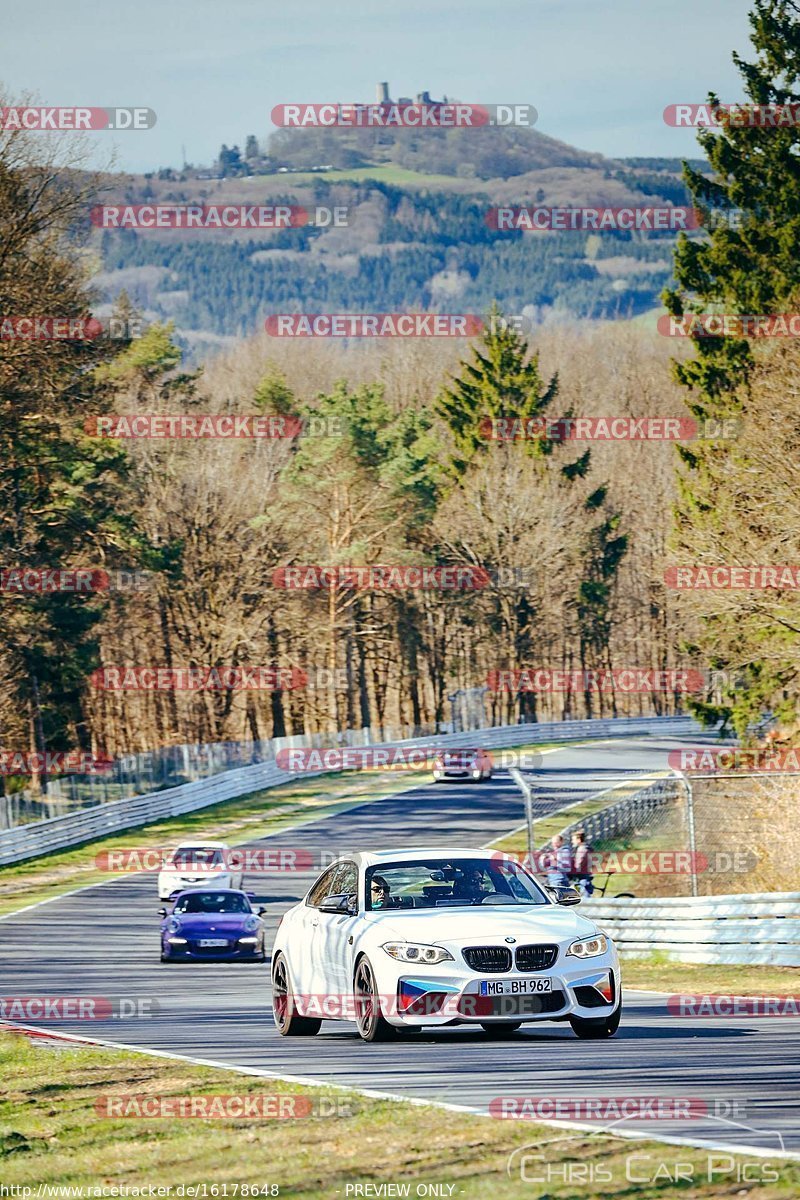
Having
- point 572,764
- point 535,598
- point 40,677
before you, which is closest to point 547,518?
point 535,598

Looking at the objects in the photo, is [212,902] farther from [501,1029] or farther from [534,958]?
[534,958]

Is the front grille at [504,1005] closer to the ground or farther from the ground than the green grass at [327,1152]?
closer to the ground

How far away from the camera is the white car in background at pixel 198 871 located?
35594 mm

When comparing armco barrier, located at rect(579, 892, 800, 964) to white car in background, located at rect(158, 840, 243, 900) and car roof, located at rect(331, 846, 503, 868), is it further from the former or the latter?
white car in background, located at rect(158, 840, 243, 900)

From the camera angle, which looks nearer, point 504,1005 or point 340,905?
point 504,1005

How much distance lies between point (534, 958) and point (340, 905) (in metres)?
2.09

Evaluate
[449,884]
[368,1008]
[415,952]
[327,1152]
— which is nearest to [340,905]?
[449,884]

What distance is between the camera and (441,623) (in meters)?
89.4

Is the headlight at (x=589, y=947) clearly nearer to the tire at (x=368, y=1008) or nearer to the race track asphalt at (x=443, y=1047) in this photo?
the race track asphalt at (x=443, y=1047)

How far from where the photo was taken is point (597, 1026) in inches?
510

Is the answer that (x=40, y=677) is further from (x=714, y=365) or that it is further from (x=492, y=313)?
(x=492, y=313)

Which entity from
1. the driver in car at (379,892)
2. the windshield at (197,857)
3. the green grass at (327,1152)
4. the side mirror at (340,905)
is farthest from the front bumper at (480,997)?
the windshield at (197,857)

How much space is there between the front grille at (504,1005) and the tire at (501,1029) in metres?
0.30

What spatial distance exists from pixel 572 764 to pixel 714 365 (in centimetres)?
1718
